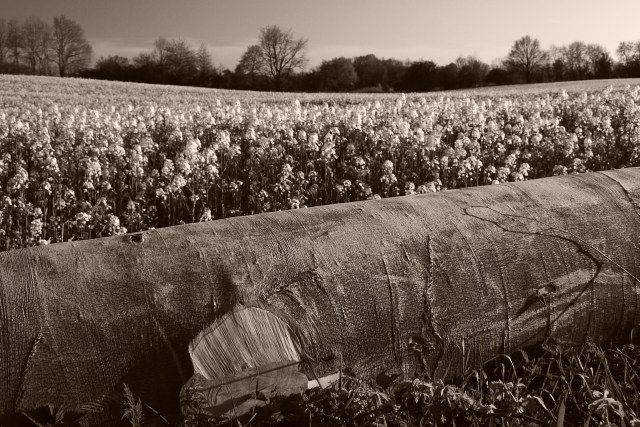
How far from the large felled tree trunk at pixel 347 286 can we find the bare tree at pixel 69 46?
85.7 metres

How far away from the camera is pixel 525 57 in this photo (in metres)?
82.2

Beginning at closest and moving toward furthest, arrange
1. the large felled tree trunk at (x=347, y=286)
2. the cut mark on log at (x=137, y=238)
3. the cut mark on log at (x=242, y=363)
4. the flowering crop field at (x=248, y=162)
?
the large felled tree trunk at (x=347, y=286) < the cut mark on log at (x=242, y=363) < the cut mark on log at (x=137, y=238) < the flowering crop field at (x=248, y=162)

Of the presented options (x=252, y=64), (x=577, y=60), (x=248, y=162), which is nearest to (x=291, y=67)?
(x=252, y=64)

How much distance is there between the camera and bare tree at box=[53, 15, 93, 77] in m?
82.9

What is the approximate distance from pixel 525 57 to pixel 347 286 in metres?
85.6

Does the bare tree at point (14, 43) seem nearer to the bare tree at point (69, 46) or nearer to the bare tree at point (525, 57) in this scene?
the bare tree at point (69, 46)

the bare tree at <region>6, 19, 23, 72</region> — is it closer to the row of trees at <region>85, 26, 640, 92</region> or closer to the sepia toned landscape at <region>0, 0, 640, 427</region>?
the row of trees at <region>85, 26, 640, 92</region>

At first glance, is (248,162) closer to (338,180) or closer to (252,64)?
(338,180)

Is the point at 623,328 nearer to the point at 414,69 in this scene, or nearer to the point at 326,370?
the point at 326,370

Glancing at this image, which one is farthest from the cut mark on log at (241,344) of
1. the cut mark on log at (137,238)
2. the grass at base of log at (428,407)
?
the cut mark on log at (137,238)

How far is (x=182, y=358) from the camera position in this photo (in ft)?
6.64

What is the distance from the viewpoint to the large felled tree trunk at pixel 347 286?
75.9 inches

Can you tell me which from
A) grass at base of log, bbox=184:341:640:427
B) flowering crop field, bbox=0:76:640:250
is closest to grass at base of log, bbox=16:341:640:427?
grass at base of log, bbox=184:341:640:427

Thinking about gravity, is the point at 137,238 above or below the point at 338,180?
above
